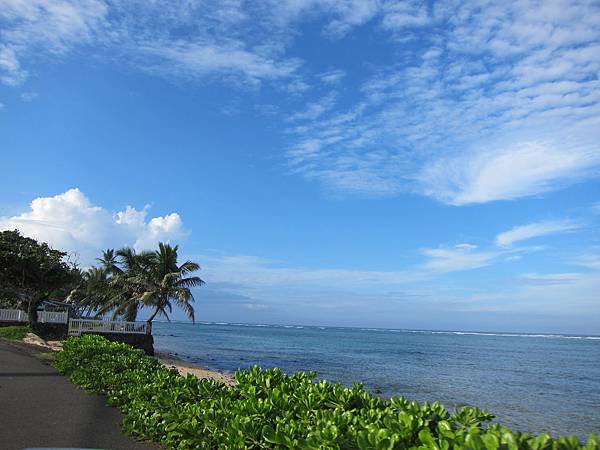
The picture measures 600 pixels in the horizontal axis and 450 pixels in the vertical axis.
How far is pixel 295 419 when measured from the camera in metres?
4.57

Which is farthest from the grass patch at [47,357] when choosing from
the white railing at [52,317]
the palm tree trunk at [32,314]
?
the white railing at [52,317]

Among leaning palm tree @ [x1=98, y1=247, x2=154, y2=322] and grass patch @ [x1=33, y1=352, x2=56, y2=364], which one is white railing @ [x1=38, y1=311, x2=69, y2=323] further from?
grass patch @ [x1=33, y1=352, x2=56, y2=364]

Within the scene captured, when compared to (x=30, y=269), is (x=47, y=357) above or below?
below

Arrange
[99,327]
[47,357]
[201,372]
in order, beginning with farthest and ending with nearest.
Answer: [99,327] → [201,372] → [47,357]

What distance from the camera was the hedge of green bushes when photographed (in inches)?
116

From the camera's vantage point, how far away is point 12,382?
10867 mm

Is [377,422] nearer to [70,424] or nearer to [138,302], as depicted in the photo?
[70,424]

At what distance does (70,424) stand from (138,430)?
1496 mm

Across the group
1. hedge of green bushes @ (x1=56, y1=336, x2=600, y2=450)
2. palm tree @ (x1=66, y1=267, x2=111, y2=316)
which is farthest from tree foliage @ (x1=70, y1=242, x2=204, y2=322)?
hedge of green bushes @ (x1=56, y1=336, x2=600, y2=450)

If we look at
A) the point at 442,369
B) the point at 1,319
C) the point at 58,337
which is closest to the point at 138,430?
the point at 58,337

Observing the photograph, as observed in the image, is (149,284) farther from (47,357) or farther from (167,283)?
(47,357)

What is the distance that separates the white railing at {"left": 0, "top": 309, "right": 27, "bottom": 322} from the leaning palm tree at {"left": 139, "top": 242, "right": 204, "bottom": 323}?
296 inches

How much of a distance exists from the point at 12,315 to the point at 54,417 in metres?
26.3

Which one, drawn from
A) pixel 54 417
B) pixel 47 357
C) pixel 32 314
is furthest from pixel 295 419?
pixel 32 314
